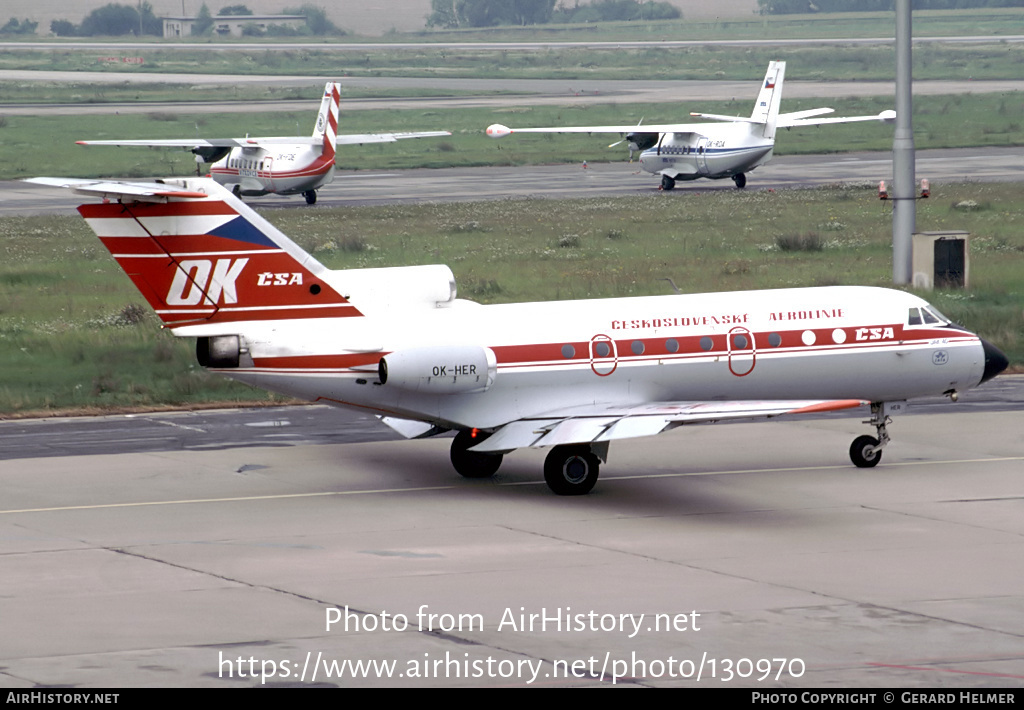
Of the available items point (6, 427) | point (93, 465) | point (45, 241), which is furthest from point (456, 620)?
point (45, 241)

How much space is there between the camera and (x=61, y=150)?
287 feet

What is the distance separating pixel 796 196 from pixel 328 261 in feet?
83.0

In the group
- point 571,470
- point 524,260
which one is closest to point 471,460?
point 571,470

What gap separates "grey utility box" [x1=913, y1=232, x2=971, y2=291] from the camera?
4175 cm

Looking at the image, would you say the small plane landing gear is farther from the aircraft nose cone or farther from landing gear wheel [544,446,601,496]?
landing gear wheel [544,446,601,496]

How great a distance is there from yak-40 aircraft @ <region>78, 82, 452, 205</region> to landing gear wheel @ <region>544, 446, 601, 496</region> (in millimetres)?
45527

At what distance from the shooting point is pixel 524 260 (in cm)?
4994

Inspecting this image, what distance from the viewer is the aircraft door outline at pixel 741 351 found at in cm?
2422

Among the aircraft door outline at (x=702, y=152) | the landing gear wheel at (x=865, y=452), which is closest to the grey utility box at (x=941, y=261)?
the landing gear wheel at (x=865, y=452)

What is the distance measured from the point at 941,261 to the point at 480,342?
72.2ft

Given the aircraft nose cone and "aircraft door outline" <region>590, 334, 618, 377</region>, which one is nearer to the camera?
"aircraft door outline" <region>590, 334, 618, 377</region>

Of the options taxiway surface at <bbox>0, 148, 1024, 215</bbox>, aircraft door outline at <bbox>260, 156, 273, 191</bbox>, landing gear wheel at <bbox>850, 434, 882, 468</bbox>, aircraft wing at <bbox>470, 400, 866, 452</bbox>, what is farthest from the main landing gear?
aircraft door outline at <bbox>260, 156, 273, 191</bbox>

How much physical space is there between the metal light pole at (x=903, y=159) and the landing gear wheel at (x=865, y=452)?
15346mm

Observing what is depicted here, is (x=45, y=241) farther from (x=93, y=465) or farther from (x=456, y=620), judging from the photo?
(x=456, y=620)
